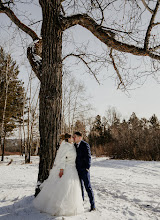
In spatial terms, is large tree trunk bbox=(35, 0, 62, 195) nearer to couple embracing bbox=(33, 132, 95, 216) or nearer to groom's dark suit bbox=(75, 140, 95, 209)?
couple embracing bbox=(33, 132, 95, 216)

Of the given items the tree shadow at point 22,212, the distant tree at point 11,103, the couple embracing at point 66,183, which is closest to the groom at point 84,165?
the couple embracing at point 66,183

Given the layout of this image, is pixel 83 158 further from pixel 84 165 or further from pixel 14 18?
pixel 14 18

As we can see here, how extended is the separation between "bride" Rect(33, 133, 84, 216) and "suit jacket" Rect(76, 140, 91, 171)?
131 mm

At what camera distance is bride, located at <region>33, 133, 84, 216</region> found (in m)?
3.00

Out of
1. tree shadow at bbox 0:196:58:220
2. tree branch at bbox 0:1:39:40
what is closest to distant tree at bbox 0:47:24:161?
tree branch at bbox 0:1:39:40

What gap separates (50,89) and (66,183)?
6.78 feet

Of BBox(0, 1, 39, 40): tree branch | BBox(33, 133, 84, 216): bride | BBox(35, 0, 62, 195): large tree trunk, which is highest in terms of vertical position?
BBox(0, 1, 39, 40): tree branch

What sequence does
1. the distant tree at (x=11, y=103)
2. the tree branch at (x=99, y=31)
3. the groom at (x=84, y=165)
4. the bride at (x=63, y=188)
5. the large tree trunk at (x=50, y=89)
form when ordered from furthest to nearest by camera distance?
the distant tree at (x=11, y=103) < the tree branch at (x=99, y=31) < the large tree trunk at (x=50, y=89) < the groom at (x=84, y=165) < the bride at (x=63, y=188)

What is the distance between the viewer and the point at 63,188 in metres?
3.14

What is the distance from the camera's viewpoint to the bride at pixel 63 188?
300 centimetres

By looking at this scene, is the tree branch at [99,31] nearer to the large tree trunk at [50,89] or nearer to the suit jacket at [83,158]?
the large tree trunk at [50,89]

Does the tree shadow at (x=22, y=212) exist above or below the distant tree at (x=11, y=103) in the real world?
below

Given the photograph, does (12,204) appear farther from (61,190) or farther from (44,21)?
(44,21)

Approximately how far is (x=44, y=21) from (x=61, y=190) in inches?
159
